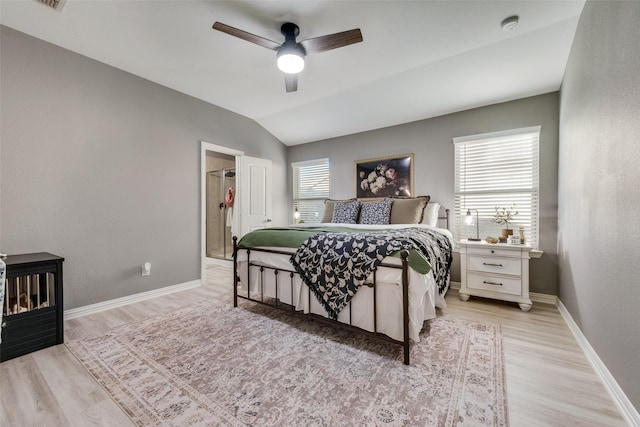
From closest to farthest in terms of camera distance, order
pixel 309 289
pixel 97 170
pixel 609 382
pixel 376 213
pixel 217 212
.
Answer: pixel 609 382 → pixel 309 289 → pixel 97 170 → pixel 376 213 → pixel 217 212

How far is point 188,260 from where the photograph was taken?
3.65 meters

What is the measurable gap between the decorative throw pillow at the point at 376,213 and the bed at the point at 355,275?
0.87 meters

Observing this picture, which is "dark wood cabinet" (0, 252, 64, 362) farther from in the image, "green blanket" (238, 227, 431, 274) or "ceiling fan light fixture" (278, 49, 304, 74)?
"ceiling fan light fixture" (278, 49, 304, 74)

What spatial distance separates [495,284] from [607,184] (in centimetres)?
168

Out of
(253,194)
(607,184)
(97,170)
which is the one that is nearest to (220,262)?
(253,194)

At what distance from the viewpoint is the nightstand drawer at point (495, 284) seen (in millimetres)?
2816

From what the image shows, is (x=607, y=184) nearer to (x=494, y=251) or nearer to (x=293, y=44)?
(x=494, y=251)

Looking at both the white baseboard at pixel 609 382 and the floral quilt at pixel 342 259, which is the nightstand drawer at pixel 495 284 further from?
the floral quilt at pixel 342 259

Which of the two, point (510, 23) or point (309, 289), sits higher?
point (510, 23)

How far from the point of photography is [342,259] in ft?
6.69

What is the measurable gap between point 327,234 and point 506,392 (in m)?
1.54

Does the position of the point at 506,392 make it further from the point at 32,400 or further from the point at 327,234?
the point at 32,400

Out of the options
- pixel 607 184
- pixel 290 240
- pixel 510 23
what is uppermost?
pixel 510 23

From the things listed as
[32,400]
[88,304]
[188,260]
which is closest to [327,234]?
[32,400]
